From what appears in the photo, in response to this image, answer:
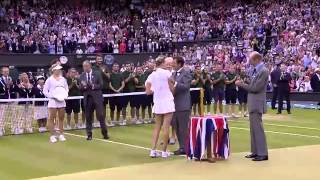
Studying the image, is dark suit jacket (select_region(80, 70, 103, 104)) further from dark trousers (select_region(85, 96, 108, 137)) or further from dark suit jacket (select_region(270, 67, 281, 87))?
dark suit jacket (select_region(270, 67, 281, 87))

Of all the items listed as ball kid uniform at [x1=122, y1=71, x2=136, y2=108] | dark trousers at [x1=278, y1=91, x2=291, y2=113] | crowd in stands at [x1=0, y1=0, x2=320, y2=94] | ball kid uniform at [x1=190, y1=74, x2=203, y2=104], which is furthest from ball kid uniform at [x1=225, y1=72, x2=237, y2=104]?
crowd in stands at [x1=0, y1=0, x2=320, y2=94]

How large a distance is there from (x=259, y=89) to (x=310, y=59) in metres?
Answer: 17.9

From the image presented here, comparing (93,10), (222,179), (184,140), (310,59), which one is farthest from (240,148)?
(93,10)

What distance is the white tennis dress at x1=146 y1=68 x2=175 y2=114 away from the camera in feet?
37.1

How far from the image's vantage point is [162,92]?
1134 centimetres

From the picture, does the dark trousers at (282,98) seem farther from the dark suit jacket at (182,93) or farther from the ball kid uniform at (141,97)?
the dark suit jacket at (182,93)

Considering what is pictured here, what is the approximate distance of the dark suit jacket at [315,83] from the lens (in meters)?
24.4

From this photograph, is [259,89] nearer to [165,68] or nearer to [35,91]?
[165,68]

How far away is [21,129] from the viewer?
16.2 meters

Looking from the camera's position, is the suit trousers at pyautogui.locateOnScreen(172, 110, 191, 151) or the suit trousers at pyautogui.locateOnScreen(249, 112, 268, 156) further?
the suit trousers at pyautogui.locateOnScreen(172, 110, 191, 151)

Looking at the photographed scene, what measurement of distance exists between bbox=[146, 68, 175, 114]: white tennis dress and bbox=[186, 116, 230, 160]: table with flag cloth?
54 centimetres

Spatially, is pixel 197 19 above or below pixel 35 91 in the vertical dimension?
above

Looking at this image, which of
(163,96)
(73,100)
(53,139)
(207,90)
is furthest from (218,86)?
(163,96)

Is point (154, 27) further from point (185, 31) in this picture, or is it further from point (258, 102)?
point (258, 102)
